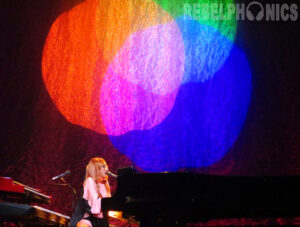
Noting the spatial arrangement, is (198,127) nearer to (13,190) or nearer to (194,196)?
(13,190)

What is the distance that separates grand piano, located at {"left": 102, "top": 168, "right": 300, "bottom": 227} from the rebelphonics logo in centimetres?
356

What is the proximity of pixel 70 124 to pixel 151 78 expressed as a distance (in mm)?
1324

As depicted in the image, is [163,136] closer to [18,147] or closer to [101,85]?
[101,85]

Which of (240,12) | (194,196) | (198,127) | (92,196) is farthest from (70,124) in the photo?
(194,196)

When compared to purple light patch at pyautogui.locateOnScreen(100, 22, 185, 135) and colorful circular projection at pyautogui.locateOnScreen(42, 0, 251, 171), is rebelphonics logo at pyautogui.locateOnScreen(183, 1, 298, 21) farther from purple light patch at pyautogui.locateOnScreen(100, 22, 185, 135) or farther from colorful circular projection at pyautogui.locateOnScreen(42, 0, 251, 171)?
purple light patch at pyautogui.locateOnScreen(100, 22, 185, 135)

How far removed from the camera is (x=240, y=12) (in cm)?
564

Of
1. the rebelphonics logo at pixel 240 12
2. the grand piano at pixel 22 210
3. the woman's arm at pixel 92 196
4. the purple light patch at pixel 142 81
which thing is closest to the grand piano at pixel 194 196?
the grand piano at pixel 22 210

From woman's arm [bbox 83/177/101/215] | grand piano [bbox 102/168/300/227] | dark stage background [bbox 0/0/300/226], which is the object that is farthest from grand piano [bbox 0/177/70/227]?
dark stage background [bbox 0/0/300/226]

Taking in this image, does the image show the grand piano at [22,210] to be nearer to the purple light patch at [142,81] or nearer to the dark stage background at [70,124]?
the dark stage background at [70,124]

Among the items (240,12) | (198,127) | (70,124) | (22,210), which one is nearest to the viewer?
(22,210)

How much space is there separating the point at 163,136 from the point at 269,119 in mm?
1494

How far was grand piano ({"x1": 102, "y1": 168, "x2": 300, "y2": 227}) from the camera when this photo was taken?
8.11ft

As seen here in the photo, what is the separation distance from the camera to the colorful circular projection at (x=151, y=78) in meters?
5.31

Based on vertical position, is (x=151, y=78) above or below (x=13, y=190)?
above
